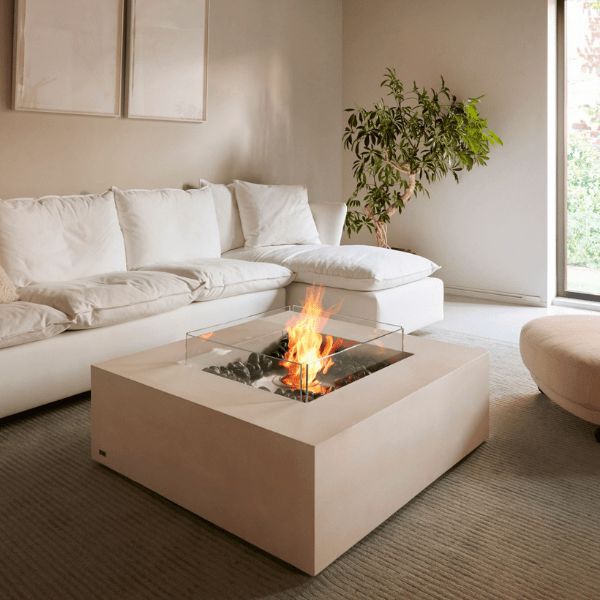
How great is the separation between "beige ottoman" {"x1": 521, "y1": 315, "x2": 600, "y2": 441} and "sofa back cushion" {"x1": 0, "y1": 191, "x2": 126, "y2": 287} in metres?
2.16

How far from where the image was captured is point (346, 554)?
5.51ft

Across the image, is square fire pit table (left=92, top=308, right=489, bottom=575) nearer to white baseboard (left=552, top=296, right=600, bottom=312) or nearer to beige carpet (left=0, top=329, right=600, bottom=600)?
beige carpet (left=0, top=329, right=600, bottom=600)

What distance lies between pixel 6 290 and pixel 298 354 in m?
1.41

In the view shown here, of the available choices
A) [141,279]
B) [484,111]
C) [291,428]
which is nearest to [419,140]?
[484,111]

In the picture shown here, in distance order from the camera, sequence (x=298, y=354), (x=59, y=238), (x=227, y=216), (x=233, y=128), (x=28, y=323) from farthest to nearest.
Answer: (x=233, y=128) → (x=227, y=216) → (x=59, y=238) → (x=28, y=323) → (x=298, y=354)

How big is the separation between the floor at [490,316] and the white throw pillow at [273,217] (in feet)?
3.61

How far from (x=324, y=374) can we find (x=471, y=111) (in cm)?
331

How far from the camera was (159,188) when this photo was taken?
4.18 metres

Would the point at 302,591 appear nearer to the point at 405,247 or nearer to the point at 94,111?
the point at 94,111

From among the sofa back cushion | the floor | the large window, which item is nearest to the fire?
the sofa back cushion

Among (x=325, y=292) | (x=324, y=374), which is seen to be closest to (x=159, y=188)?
(x=325, y=292)

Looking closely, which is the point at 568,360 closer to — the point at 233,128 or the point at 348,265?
the point at 348,265

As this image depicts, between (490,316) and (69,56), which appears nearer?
(69,56)

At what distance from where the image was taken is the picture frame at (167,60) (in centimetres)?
386
